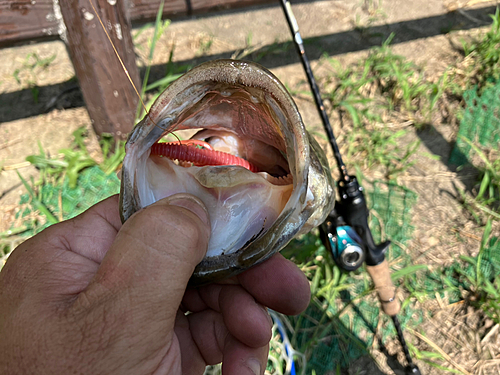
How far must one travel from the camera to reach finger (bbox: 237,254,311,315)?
148 centimetres

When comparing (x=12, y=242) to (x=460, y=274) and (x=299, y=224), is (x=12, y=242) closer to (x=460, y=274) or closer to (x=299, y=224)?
(x=299, y=224)

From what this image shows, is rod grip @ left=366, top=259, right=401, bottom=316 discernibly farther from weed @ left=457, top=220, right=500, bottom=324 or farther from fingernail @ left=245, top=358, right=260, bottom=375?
fingernail @ left=245, top=358, right=260, bottom=375

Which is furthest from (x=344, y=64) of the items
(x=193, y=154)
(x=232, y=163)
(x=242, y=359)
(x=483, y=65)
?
(x=242, y=359)

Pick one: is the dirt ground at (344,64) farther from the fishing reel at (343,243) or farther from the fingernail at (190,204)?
the fingernail at (190,204)

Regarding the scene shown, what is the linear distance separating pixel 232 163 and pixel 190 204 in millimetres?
351

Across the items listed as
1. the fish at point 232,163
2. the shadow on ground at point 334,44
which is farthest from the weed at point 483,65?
the fish at point 232,163

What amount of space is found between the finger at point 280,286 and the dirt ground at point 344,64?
1.29 meters

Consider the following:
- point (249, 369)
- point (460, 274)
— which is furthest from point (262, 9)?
point (249, 369)

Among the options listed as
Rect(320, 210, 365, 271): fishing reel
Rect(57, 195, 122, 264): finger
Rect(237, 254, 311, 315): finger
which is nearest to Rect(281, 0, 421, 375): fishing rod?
Rect(320, 210, 365, 271): fishing reel

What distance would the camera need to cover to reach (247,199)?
135 centimetres

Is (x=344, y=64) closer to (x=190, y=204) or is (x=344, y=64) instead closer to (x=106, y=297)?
(x=190, y=204)

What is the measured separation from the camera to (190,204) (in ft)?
3.94

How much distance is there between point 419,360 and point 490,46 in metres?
3.16

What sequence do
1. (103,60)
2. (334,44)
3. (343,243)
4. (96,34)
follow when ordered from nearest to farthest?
(343,243) → (96,34) → (103,60) → (334,44)
